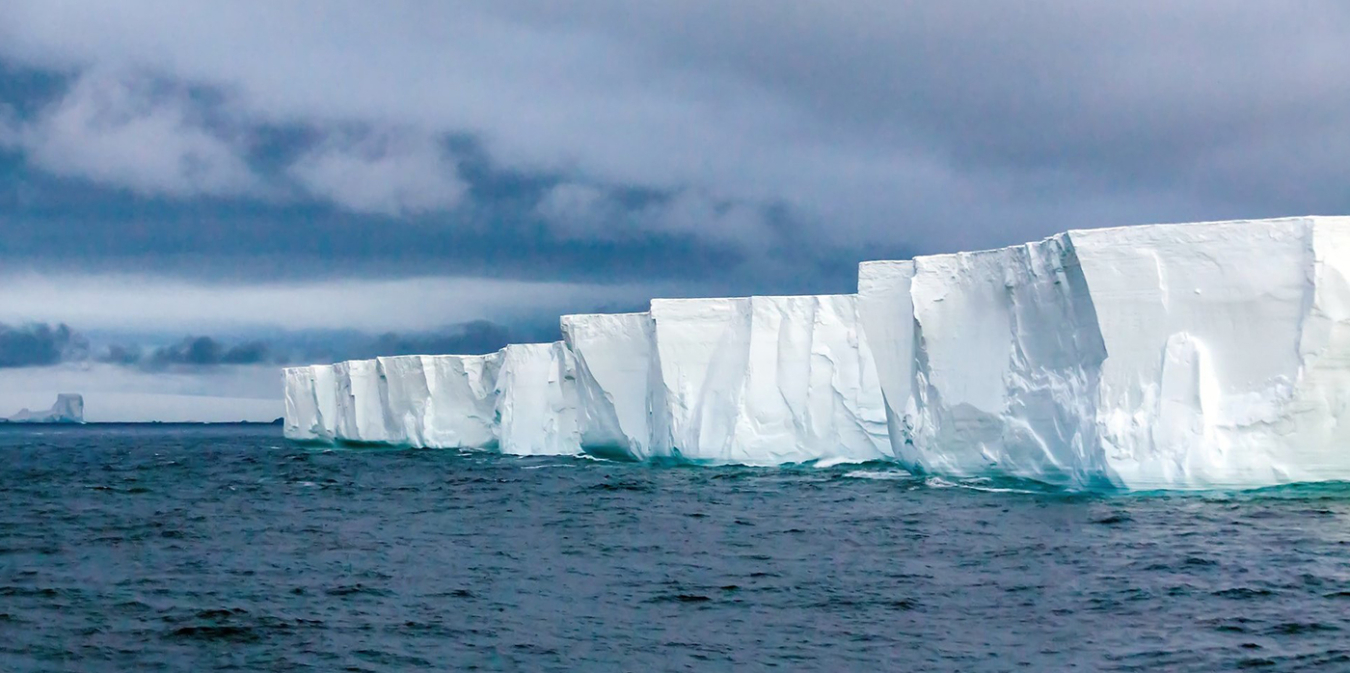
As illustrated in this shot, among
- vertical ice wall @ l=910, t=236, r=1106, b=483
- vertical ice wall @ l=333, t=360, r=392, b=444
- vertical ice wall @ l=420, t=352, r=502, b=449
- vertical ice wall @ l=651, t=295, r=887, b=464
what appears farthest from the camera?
vertical ice wall @ l=333, t=360, r=392, b=444

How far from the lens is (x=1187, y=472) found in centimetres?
1484

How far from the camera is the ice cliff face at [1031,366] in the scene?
14.6m

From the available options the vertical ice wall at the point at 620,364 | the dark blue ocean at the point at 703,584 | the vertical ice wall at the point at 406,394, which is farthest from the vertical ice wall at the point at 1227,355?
the vertical ice wall at the point at 406,394

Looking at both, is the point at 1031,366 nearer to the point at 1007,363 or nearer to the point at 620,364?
the point at 1007,363

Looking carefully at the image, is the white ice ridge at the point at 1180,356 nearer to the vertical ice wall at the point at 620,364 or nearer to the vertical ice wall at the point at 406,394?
the vertical ice wall at the point at 620,364

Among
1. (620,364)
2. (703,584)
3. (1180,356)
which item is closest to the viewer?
(703,584)

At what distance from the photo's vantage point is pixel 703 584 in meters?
10.7

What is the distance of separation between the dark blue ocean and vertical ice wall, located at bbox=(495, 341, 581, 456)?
43.8 ft

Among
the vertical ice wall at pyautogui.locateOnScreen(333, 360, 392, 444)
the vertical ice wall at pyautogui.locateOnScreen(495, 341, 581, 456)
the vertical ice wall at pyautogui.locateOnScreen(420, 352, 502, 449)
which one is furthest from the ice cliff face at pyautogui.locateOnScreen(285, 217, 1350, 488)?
the vertical ice wall at pyautogui.locateOnScreen(333, 360, 392, 444)

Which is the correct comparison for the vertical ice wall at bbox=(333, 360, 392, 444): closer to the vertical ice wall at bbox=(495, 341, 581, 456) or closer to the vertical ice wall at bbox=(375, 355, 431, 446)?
the vertical ice wall at bbox=(375, 355, 431, 446)

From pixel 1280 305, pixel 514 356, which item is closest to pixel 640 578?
pixel 1280 305

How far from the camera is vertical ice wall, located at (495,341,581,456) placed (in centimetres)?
3200

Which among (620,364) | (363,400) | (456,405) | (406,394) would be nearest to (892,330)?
(620,364)

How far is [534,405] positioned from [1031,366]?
18303 millimetres
